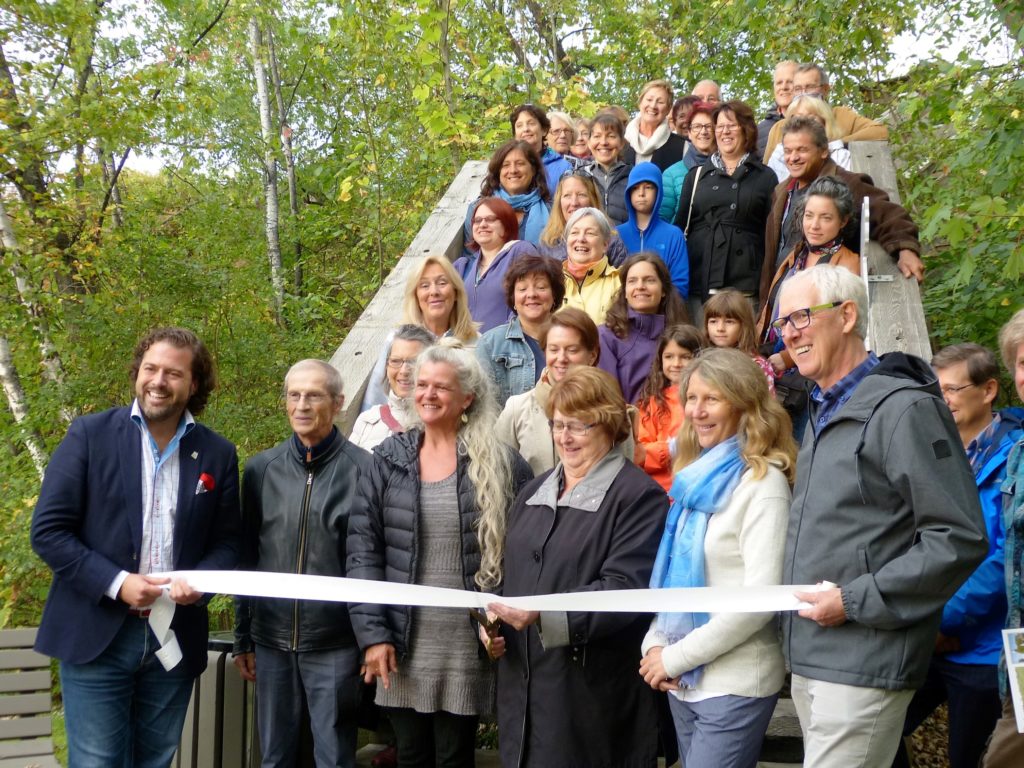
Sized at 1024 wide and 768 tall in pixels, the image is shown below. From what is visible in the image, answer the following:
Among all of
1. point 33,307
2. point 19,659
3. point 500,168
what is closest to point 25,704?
point 19,659

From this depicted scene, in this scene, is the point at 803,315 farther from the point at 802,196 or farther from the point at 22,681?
the point at 22,681

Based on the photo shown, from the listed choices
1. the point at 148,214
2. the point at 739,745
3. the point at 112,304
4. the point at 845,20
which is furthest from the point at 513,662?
the point at 148,214

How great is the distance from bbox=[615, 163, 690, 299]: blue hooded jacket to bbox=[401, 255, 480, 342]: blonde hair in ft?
4.55

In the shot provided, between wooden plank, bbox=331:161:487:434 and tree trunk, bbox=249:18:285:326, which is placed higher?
tree trunk, bbox=249:18:285:326

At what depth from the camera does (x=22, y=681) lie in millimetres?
4473

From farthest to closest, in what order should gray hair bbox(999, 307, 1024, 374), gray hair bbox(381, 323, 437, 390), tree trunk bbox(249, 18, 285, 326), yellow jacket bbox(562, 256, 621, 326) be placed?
tree trunk bbox(249, 18, 285, 326)
yellow jacket bbox(562, 256, 621, 326)
gray hair bbox(381, 323, 437, 390)
gray hair bbox(999, 307, 1024, 374)

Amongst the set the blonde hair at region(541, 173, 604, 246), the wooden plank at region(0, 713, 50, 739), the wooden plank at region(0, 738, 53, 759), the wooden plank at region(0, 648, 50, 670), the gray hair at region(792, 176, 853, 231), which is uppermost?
the blonde hair at region(541, 173, 604, 246)

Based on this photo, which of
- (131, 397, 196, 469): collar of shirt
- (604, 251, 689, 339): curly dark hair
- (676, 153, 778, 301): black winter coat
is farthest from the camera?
(676, 153, 778, 301): black winter coat

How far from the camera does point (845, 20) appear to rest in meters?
9.98

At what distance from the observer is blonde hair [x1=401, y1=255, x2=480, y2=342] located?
5.64m

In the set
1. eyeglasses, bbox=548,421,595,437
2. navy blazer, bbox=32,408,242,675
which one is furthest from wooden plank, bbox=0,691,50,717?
eyeglasses, bbox=548,421,595,437

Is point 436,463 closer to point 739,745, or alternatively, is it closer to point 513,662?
point 513,662

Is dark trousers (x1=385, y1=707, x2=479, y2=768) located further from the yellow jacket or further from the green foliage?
the green foliage

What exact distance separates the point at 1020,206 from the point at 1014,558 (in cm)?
278
